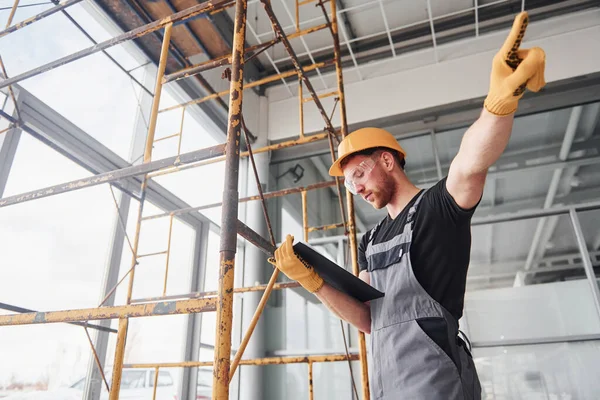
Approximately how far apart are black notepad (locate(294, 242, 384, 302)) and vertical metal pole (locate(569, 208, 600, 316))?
3.63m

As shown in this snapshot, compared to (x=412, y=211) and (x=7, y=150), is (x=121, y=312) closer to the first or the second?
(x=412, y=211)

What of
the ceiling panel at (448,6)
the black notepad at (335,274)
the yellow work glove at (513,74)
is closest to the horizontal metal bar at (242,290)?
the black notepad at (335,274)

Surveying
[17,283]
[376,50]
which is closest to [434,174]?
[376,50]

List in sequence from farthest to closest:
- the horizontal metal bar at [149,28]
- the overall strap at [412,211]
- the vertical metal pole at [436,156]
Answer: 1. the vertical metal pole at [436,156]
2. the horizontal metal bar at [149,28]
3. the overall strap at [412,211]

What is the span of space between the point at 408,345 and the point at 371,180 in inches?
29.7

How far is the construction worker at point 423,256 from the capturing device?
3.65ft

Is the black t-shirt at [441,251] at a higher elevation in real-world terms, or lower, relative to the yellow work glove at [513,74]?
lower

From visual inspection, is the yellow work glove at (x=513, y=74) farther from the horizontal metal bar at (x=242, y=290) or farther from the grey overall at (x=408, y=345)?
the horizontal metal bar at (x=242, y=290)

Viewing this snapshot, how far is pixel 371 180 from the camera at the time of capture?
6.09ft

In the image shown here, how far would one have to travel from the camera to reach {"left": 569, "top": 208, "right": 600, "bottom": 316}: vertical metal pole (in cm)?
408

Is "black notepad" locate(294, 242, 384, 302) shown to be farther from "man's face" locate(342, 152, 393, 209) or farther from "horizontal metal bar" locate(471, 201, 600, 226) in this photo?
"horizontal metal bar" locate(471, 201, 600, 226)

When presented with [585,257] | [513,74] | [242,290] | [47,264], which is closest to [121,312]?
[513,74]

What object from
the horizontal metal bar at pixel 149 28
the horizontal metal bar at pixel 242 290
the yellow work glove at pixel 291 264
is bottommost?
the yellow work glove at pixel 291 264

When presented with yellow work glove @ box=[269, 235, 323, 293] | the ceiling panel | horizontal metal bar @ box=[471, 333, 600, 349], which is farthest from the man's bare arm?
the ceiling panel
